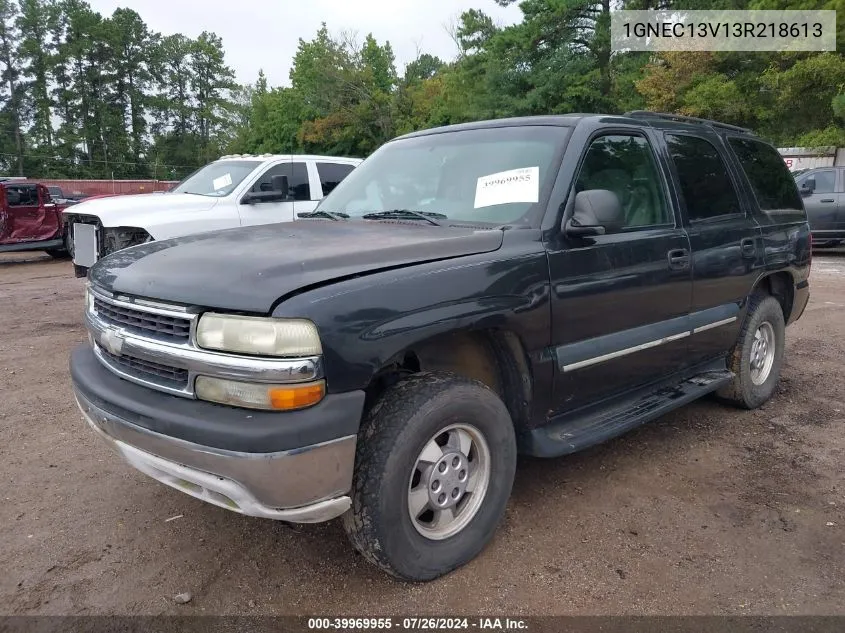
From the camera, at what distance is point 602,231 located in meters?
3.01

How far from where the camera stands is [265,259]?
8.13 feet

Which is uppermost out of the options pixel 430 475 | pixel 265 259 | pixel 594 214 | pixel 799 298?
pixel 594 214

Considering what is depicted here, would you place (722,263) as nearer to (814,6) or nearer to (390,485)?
(390,485)

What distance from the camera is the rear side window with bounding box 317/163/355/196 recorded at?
863 cm

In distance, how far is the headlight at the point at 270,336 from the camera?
2170 mm

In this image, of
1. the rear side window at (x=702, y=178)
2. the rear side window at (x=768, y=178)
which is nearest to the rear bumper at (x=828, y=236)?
the rear side window at (x=768, y=178)

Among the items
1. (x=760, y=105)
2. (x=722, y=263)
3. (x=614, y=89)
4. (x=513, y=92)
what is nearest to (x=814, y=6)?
(x=760, y=105)

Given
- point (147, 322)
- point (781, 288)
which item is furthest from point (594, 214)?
point (781, 288)

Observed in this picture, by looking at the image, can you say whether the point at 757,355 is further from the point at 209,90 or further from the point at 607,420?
the point at 209,90

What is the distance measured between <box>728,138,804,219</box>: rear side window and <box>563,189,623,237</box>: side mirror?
2.06 meters

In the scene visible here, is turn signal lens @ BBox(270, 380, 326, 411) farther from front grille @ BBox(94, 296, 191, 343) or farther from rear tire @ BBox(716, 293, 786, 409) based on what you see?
rear tire @ BBox(716, 293, 786, 409)

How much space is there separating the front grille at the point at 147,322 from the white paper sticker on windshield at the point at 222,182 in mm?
5569

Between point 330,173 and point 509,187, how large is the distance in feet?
19.5

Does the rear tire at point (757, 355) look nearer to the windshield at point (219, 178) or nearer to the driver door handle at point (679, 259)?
the driver door handle at point (679, 259)
